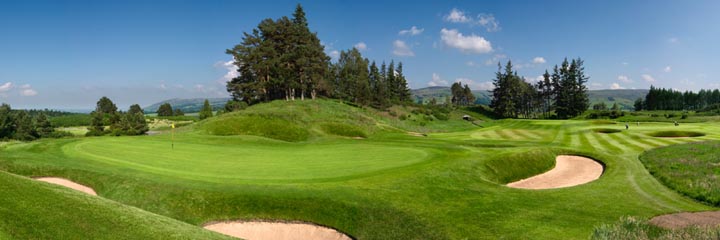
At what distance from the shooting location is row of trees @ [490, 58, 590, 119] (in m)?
106

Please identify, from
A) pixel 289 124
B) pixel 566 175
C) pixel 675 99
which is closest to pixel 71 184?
pixel 566 175

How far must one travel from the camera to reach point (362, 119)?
181 feet

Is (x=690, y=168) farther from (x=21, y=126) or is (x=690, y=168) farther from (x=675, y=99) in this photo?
(x=675, y=99)

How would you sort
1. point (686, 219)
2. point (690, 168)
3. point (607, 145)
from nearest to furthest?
point (686, 219), point (690, 168), point (607, 145)

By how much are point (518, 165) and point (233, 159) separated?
18.6 m

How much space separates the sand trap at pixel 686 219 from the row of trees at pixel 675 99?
15954 centimetres

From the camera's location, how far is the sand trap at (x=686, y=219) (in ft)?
35.7

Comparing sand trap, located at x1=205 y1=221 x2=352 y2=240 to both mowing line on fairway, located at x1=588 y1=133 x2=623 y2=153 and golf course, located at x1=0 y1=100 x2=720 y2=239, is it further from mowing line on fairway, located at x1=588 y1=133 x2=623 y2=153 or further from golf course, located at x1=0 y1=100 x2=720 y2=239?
mowing line on fairway, located at x1=588 y1=133 x2=623 y2=153

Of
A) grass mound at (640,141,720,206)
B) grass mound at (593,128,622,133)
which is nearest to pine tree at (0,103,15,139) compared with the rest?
grass mound at (640,141,720,206)

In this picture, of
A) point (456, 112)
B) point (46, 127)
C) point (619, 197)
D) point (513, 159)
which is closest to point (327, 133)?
point (513, 159)

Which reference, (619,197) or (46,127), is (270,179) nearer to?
(619,197)

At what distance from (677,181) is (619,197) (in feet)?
14.8

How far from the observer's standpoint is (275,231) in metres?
13.0

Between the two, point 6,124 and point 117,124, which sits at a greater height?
point 6,124
